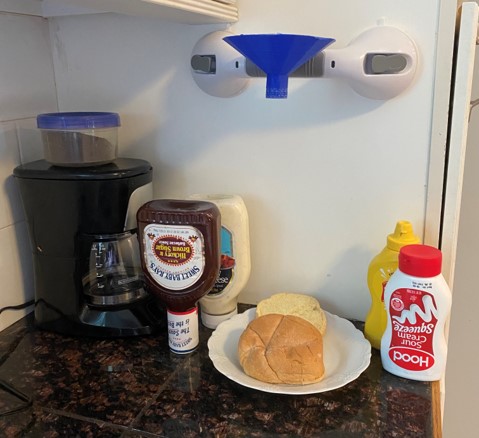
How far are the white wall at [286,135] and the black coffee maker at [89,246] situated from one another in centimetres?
12

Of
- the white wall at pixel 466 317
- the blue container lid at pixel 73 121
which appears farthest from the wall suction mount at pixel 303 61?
the white wall at pixel 466 317

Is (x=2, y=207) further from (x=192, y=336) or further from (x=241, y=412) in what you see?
Result: (x=241, y=412)

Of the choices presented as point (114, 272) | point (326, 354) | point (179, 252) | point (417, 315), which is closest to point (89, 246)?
point (114, 272)

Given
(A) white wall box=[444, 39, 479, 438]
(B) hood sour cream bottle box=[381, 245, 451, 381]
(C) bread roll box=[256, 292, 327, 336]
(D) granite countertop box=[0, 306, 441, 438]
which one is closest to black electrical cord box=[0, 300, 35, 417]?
(D) granite countertop box=[0, 306, 441, 438]

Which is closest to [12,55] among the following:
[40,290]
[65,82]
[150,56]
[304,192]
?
[65,82]

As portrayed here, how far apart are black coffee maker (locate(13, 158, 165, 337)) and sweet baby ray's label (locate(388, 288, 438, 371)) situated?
39 centimetres

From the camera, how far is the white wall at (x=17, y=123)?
92 cm

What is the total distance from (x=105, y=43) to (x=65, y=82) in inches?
4.6

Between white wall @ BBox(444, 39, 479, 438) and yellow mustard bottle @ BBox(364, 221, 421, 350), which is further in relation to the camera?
white wall @ BBox(444, 39, 479, 438)

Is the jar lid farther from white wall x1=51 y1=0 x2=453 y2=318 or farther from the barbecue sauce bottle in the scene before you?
the barbecue sauce bottle

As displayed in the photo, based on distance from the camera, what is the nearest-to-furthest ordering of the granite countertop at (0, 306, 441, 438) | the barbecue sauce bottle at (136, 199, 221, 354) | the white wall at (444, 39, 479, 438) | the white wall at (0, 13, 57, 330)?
1. the granite countertop at (0, 306, 441, 438)
2. the barbecue sauce bottle at (136, 199, 221, 354)
3. the white wall at (0, 13, 57, 330)
4. the white wall at (444, 39, 479, 438)

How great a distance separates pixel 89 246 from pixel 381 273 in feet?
1.56

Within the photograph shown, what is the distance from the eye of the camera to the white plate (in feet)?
2.41

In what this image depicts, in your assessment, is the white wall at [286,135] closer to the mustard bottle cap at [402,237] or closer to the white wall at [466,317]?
the mustard bottle cap at [402,237]
